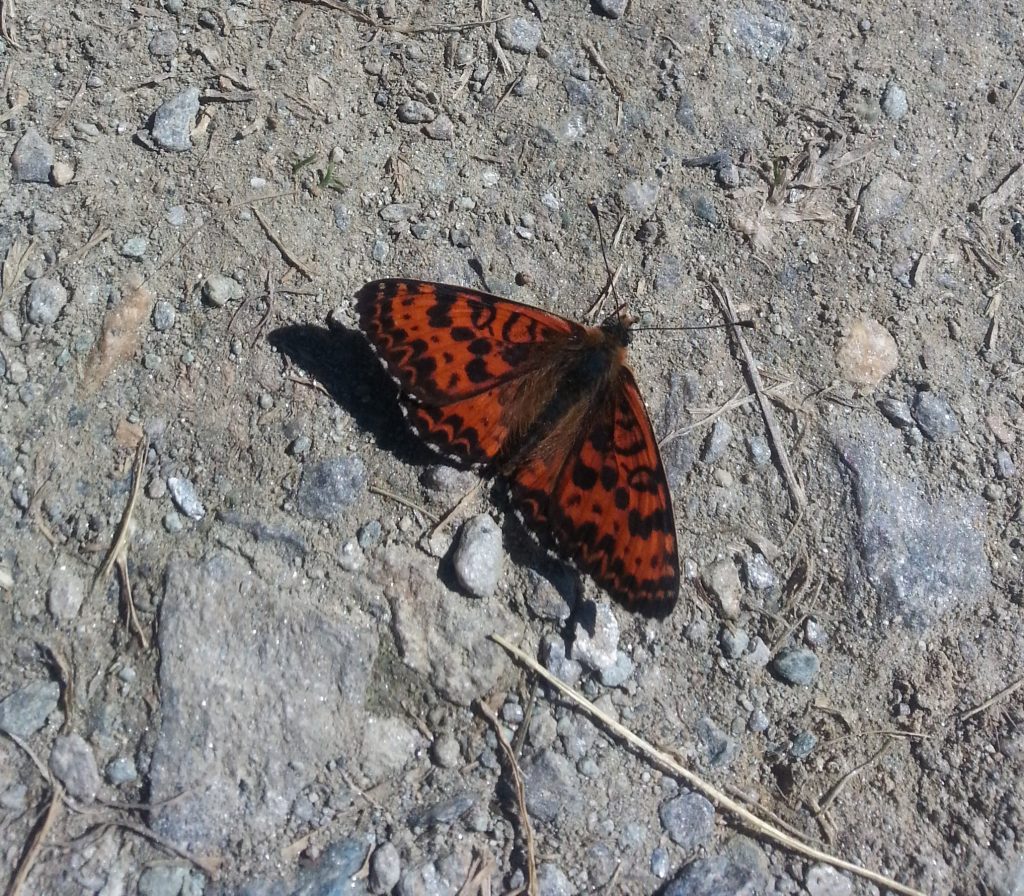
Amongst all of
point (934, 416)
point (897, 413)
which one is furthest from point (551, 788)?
point (934, 416)

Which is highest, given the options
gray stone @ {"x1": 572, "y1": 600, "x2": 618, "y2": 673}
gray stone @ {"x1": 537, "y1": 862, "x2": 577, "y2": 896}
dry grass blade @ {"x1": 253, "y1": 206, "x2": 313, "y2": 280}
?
dry grass blade @ {"x1": 253, "y1": 206, "x2": 313, "y2": 280}

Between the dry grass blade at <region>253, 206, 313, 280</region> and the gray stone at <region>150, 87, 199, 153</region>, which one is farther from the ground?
the gray stone at <region>150, 87, 199, 153</region>

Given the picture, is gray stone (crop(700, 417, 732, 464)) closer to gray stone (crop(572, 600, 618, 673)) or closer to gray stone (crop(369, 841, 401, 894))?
gray stone (crop(572, 600, 618, 673))

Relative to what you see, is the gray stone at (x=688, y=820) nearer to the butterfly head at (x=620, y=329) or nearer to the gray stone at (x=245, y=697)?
the gray stone at (x=245, y=697)

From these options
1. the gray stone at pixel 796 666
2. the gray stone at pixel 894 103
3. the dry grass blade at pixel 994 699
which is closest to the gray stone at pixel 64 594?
the gray stone at pixel 796 666

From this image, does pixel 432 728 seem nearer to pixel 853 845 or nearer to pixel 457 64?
pixel 853 845

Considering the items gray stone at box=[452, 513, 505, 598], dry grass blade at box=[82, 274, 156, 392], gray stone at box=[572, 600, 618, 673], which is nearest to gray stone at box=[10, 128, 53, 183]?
dry grass blade at box=[82, 274, 156, 392]
